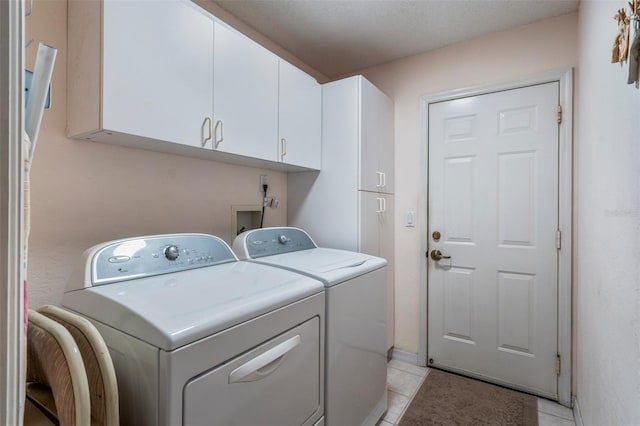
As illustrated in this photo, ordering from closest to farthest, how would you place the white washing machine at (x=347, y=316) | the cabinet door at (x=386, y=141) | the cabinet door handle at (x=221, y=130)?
the white washing machine at (x=347, y=316) < the cabinet door handle at (x=221, y=130) < the cabinet door at (x=386, y=141)

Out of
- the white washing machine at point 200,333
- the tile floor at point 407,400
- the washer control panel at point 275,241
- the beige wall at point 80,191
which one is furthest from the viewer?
the tile floor at point 407,400

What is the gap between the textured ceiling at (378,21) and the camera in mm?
1873

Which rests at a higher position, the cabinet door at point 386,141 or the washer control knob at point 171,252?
the cabinet door at point 386,141

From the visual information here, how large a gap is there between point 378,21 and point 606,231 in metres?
1.73

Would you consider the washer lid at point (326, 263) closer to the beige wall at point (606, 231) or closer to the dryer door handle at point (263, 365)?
the dryer door handle at point (263, 365)

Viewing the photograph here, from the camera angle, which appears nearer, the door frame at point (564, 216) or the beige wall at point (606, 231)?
the beige wall at point (606, 231)

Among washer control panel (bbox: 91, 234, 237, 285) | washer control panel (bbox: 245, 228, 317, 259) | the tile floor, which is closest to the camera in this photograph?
washer control panel (bbox: 91, 234, 237, 285)

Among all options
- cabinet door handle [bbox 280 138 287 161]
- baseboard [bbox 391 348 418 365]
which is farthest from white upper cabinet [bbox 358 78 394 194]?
baseboard [bbox 391 348 418 365]

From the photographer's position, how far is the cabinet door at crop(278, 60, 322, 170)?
188 cm

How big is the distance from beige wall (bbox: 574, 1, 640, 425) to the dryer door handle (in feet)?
3.22

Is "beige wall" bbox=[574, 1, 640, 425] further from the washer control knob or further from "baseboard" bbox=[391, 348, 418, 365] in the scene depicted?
the washer control knob

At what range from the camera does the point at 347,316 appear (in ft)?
4.70

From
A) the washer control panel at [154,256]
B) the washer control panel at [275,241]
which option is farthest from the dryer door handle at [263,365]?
the washer control panel at [275,241]

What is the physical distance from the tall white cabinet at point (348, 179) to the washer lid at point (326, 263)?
31 centimetres
